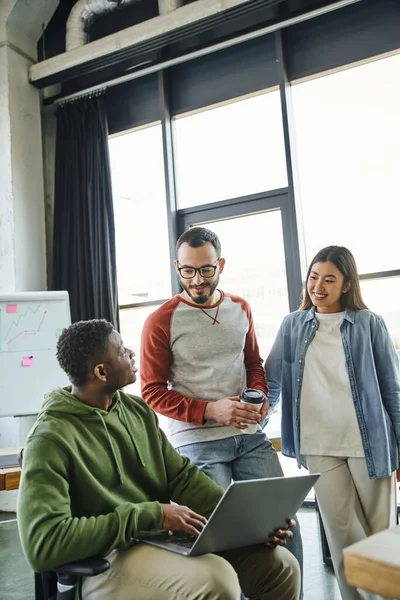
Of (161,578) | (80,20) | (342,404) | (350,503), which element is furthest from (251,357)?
(80,20)

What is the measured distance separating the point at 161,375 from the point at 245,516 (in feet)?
2.17

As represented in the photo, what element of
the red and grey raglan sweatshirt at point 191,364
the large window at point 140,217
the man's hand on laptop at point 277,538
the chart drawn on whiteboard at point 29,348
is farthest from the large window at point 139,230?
the man's hand on laptop at point 277,538

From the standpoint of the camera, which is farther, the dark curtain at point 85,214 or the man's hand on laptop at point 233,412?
the dark curtain at point 85,214

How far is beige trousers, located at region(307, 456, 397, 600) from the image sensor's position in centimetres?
190

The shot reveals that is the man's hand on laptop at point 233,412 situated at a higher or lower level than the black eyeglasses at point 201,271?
lower

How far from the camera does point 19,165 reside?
4305mm

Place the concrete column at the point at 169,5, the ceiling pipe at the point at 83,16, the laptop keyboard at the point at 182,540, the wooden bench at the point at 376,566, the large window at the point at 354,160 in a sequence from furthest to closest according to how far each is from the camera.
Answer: the ceiling pipe at the point at 83,16
the concrete column at the point at 169,5
the large window at the point at 354,160
the laptop keyboard at the point at 182,540
the wooden bench at the point at 376,566

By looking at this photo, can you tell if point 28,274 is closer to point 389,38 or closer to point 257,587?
point 389,38

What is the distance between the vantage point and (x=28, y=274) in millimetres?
4281

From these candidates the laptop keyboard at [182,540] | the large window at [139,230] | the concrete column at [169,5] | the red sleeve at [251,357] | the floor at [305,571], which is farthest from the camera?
the large window at [139,230]

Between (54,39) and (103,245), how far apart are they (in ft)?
6.01

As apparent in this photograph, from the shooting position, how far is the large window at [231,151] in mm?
3910

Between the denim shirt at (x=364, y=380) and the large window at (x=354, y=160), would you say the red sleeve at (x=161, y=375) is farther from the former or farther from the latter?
the large window at (x=354, y=160)

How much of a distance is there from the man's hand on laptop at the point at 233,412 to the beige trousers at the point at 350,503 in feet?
1.21
